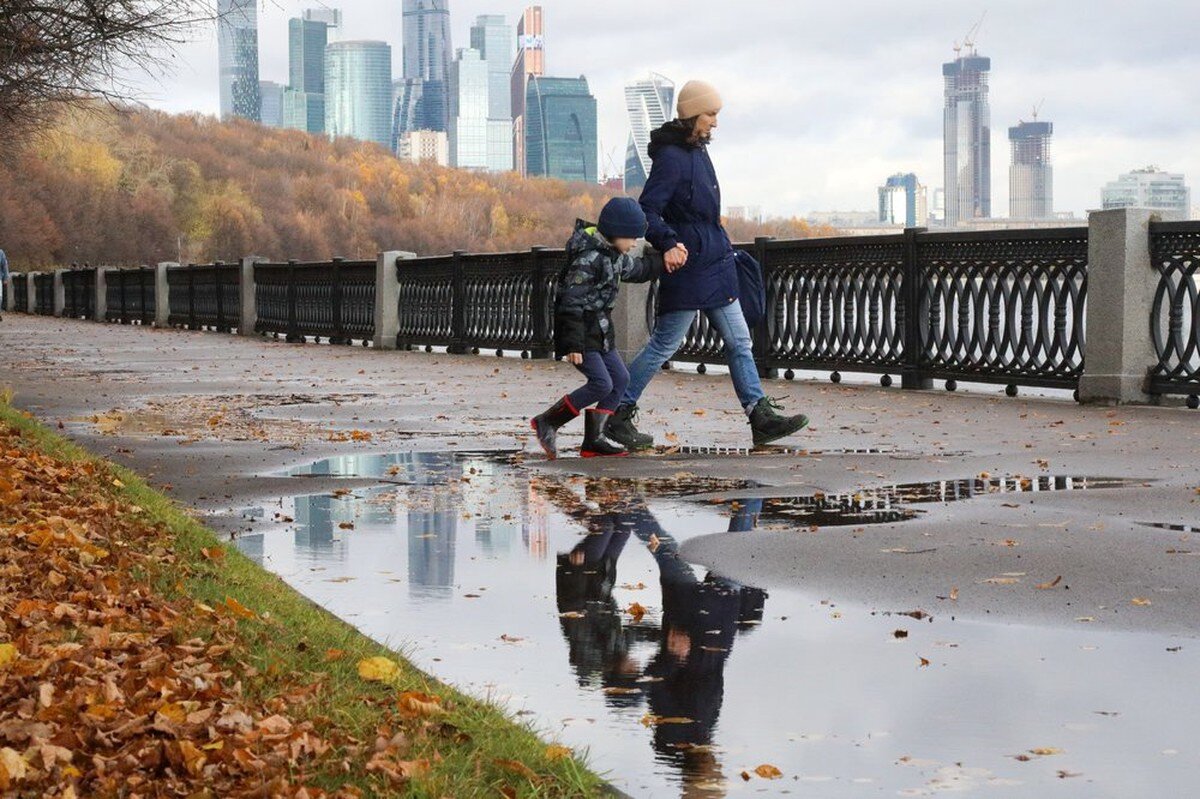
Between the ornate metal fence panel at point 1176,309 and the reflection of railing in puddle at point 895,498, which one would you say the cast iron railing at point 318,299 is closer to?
the ornate metal fence panel at point 1176,309

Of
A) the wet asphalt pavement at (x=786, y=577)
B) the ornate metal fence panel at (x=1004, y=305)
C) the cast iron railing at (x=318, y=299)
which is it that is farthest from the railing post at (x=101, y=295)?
the wet asphalt pavement at (x=786, y=577)

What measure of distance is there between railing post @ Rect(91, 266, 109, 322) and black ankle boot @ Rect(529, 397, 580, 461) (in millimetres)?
42772

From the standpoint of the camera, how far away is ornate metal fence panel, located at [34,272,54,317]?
61969 mm

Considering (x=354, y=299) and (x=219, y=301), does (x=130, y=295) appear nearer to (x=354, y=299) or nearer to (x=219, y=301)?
(x=219, y=301)

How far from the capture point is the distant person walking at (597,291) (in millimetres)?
10492

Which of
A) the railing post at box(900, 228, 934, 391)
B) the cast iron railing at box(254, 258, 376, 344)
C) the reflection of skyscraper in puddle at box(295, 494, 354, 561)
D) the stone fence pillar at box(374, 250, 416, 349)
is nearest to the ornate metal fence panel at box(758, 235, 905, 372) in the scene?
the railing post at box(900, 228, 934, 391)

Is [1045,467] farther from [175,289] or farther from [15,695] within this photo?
[175,289]

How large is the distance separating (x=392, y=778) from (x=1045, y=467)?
6.98 metres

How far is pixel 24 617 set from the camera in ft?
16.4

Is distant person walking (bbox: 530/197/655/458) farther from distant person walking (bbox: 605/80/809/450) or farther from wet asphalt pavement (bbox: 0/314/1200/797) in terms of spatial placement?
wet asphalt pavement (bbox: 0/314/1200/797)

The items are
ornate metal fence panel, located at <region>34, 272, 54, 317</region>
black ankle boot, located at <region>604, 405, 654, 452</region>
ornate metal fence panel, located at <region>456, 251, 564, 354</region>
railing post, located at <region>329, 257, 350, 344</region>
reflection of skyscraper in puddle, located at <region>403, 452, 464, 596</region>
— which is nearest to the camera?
reflection of skyscraper in puddle, located at <region>403, 452, 464, 596</region>

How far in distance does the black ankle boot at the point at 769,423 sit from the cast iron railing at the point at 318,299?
19420 millimetres

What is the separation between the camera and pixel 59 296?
2367 inches

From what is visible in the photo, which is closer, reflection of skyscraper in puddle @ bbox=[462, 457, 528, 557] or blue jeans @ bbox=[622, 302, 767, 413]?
reflection of skyscraper in puddle @ bbox=[462, 457, 528, 557]
